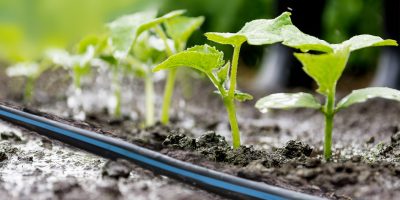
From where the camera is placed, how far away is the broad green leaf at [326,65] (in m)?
0.74

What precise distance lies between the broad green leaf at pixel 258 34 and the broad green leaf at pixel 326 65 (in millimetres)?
56

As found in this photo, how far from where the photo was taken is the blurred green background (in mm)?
2943

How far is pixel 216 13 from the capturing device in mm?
3234

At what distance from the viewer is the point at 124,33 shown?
1.08m

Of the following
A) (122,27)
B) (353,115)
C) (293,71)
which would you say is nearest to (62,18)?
(293,71)

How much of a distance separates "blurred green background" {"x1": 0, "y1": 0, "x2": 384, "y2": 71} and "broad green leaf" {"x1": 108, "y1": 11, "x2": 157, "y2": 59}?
1.71m

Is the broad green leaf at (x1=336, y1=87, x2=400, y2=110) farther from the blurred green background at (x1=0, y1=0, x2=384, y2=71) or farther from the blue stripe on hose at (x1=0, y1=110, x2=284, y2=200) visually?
the blurred green background at (x1=0, y1=0, x2=384, y2=71)

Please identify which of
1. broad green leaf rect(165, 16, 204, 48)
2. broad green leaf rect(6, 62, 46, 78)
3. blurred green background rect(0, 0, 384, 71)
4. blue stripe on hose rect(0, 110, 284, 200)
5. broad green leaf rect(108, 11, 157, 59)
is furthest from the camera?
blurred green background rect(0, 0, 384, 71)

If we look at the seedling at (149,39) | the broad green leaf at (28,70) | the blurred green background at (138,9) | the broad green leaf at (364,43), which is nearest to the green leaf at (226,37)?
the broad green leaf at (364,43)

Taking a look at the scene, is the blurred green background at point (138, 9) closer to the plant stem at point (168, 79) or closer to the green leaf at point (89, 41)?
the green leaf at point (89, 41)

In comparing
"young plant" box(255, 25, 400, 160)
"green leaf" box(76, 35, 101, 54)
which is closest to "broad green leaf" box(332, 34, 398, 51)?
"young plant" box(255, 25, 400, 160)

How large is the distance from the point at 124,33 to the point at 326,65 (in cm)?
44

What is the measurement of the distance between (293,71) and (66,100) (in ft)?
3.80

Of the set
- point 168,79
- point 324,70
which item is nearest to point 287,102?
point 324,70
